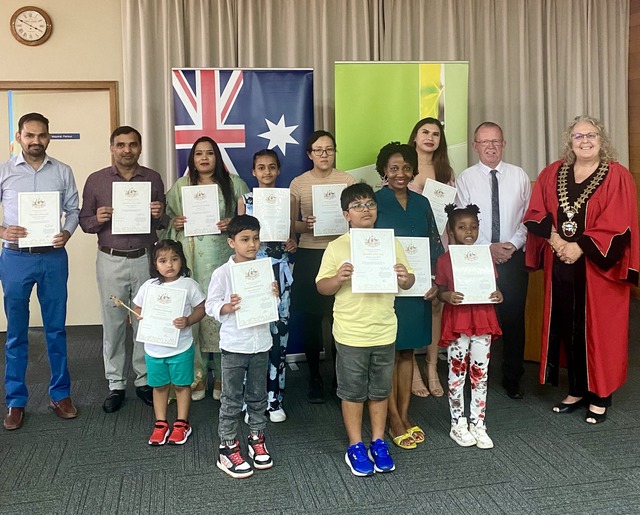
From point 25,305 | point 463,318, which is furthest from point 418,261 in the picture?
point 25,305

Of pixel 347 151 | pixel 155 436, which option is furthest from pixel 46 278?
pixel 347 151

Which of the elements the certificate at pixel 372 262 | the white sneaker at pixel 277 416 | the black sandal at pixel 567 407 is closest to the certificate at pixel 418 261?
the certificate at pixel 372 262

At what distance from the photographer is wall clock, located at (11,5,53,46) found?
518 centimetres

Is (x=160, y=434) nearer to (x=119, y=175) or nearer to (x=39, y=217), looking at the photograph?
(x=39, y=217)

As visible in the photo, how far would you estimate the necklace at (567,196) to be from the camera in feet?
10.5

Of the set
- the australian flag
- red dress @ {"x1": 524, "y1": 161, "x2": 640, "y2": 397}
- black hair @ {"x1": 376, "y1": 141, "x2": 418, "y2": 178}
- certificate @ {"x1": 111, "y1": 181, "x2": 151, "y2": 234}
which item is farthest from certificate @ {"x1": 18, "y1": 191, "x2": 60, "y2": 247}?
red dress @ {"x1": 524, "y1": 161, "x2": 640, "y2": 397}

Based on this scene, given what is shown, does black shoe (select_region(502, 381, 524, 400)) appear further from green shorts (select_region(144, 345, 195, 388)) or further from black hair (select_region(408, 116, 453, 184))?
green shorts (select_region(144, 345, 195, 388))

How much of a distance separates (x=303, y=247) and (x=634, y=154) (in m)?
4.36

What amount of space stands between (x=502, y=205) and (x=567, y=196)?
0.44m

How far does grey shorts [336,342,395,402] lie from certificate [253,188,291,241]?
0.78 meters

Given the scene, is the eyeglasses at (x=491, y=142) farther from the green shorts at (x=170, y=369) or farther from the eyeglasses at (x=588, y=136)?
the green shorts at (x=170, y=369)

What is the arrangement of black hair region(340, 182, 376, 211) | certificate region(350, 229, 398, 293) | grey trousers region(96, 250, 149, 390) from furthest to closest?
grey trousers region(96, 250, 149, 390) → black hair region(340, 182, 376, 211) → certificate region(350, 229, 398, 293)

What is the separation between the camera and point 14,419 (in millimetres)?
3322

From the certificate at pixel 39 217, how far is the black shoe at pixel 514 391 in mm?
2878
